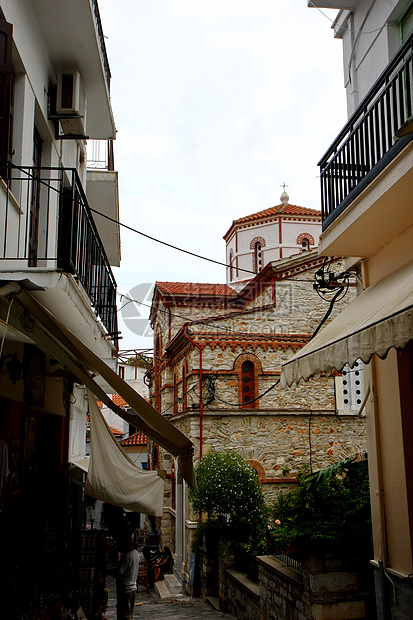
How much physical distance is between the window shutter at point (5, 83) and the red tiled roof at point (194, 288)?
20796 mm

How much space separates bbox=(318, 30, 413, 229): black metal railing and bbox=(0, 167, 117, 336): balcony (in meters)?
3.09

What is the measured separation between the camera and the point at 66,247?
15.5 feet

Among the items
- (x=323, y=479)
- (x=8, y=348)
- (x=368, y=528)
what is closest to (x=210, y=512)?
(x=323, y=479)

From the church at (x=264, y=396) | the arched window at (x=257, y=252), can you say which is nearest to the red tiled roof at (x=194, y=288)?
the arched window at (x=257, y=252)

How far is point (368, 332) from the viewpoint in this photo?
4605 mm

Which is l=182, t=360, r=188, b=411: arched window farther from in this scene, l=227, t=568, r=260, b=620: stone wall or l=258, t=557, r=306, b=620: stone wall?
l=258, t=557, r=306, b=620: stone wall

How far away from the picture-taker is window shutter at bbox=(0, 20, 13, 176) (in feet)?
14.1

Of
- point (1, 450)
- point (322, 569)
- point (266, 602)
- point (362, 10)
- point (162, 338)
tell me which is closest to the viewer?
point (1, 450)

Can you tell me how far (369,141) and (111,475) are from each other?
16.3 feet

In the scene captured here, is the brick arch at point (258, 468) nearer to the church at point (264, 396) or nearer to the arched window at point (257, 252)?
the church at point (264, 396)

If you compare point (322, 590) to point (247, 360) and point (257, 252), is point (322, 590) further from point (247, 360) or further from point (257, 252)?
point (257, 252)

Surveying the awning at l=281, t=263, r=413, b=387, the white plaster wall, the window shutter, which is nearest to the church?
the white plaster wall

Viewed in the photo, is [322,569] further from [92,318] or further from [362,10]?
[362,10]

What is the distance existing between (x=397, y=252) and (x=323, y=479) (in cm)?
381
